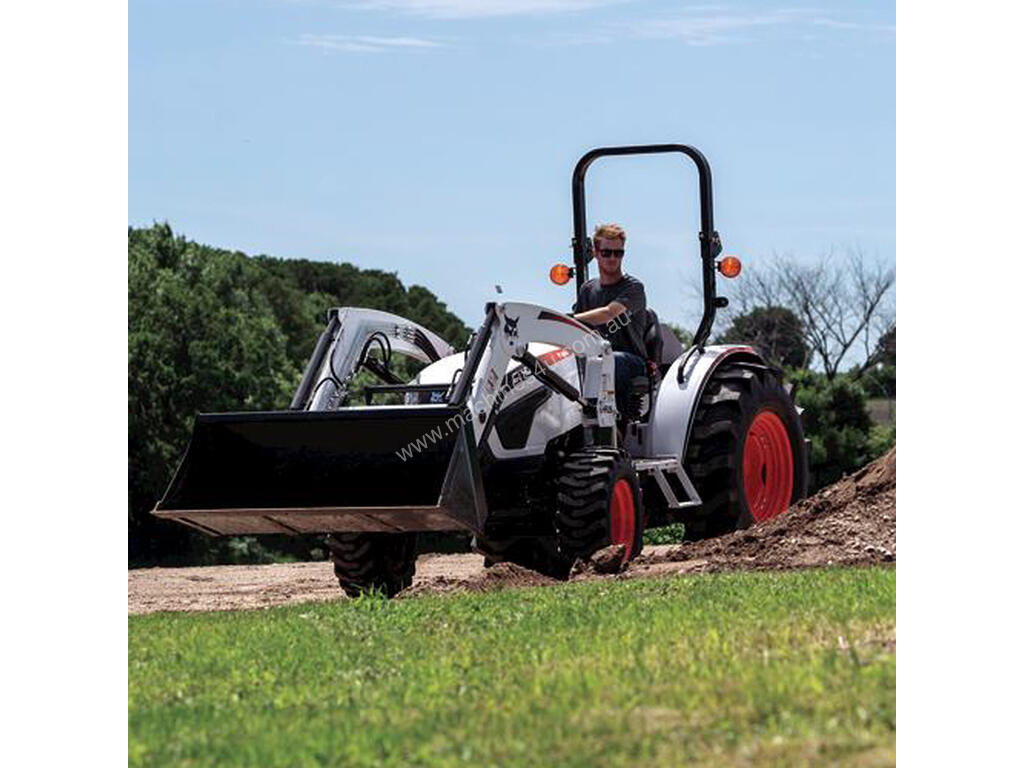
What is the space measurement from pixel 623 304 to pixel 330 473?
266 centimetres

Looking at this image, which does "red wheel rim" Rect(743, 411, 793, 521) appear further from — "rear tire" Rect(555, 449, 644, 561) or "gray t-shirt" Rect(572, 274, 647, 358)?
"rear tire" Rect(555, 449, 644, 561)

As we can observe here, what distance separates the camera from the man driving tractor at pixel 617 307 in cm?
1263

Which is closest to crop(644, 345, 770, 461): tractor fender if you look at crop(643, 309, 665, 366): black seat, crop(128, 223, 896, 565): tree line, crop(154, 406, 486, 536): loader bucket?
crop(643, 309, 665, 366): black seat

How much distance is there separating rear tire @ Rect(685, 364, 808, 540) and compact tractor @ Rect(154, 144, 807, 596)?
0.05ft

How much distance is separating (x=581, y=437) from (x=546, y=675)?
553 cm

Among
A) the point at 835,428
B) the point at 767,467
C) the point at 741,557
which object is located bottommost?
the point at 741,557

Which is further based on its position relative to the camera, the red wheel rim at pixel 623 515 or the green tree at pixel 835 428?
the green tree at pixel 835 428

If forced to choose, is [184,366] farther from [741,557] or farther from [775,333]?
[741,557]

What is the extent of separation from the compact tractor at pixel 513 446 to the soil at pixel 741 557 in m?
0.20

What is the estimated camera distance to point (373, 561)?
1309 centimetres

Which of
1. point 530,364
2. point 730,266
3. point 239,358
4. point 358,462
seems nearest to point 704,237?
point 730,266

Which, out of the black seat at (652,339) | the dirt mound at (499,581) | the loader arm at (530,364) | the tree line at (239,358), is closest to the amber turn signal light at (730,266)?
the black seat at (652,339)

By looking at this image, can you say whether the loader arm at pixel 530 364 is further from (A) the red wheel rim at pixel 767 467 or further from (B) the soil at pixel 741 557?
(A) the red wheel rim at pixel 767 467
